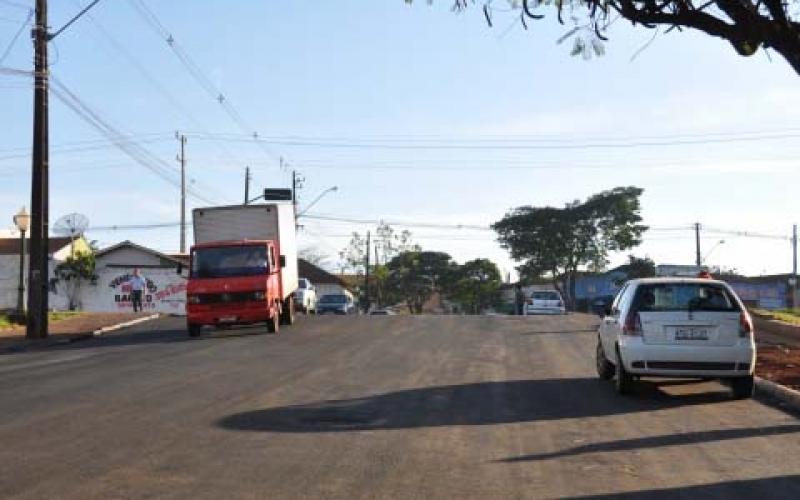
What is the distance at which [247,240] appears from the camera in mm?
25359

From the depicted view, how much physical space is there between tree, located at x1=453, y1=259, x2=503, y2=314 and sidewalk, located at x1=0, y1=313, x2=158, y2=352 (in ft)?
215

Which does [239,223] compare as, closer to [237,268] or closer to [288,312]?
[237,268]

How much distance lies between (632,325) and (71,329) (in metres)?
19.3

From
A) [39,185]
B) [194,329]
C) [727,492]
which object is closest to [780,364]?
[727,492]

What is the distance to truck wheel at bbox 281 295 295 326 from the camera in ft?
89.9

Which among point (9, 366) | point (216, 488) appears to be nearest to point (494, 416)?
point (216, 488)

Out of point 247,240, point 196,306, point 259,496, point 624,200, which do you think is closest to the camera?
point 259,496

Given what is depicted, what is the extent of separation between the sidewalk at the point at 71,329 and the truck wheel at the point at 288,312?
16.3 ft

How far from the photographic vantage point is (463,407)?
37.5 ft

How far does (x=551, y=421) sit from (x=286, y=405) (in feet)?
10.2

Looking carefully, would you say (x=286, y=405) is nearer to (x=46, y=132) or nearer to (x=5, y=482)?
(x=5, y=482)

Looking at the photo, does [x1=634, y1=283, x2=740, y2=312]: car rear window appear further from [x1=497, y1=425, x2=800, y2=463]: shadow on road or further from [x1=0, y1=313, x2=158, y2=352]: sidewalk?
[x1=0, y1=313, x2=158, y2=352]: sidewalk

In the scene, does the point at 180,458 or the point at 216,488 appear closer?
the point at 216,488

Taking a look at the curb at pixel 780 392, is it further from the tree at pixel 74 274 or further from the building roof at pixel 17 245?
the building roof at pixel 17 245
